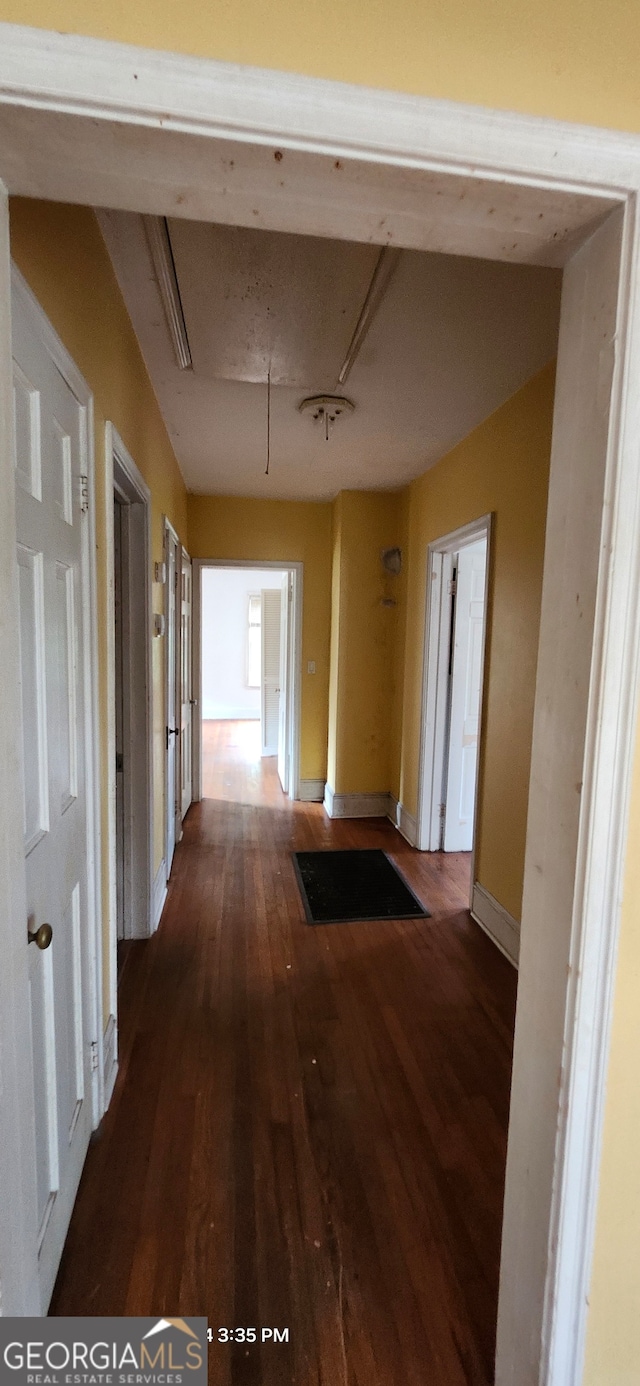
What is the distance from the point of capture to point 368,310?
1.89 meters

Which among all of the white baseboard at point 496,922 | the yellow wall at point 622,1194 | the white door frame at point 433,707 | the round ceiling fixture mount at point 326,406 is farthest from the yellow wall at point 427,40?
the white door frame at point 433,707

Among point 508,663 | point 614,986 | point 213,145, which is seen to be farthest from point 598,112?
point 508,663

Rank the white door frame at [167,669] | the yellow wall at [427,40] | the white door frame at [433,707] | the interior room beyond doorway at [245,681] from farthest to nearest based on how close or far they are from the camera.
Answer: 1. the interior room beyond doorway at [245,681]
2. the white door frame at [433,707]
3. the white door frame at [167,669]
4. the yellow wall at [427,40]

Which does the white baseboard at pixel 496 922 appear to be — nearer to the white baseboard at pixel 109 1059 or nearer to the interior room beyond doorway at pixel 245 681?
the white baseboard at pixel 109 1059

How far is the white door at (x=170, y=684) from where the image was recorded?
3.18 m

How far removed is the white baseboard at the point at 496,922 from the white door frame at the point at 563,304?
1.68 meters

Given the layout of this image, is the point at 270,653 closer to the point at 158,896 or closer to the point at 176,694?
the point at 176,694

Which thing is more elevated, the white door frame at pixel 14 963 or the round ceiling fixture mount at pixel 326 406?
the round ceiling fixture mount at pixel 326 406

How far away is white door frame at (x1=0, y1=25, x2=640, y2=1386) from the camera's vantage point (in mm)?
637

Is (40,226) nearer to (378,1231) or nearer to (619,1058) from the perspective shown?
(619,1058)

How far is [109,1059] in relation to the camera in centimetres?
176

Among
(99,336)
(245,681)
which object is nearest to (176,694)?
(99,336)

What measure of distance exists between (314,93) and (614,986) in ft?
3.87

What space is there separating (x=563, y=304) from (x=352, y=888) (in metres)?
2.96
